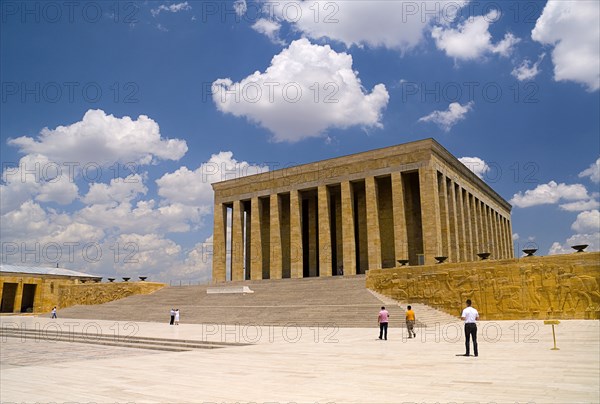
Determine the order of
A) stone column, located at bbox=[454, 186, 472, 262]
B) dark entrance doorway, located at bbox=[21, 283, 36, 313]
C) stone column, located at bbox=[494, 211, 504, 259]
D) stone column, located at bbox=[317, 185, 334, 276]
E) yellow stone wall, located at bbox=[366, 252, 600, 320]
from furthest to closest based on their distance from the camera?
1. dark entrance doorway, located at bbox=[21, 283, 36, 313]
2. stone column, located at bbox=[494, 211, 504, 259]
3. stone column, located at bbox=[454, 186, 472, 262]
4. stone column, located at bbox=[317, 185, 334, 276]
5. yellow stone wall, located at bbox=[366, 252, 600, 320]

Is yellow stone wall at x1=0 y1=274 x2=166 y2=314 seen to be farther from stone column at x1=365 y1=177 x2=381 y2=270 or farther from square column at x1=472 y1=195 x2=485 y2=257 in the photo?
square column at x1=472 y1=195 x2=485 y2=257

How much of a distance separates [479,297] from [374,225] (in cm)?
1137

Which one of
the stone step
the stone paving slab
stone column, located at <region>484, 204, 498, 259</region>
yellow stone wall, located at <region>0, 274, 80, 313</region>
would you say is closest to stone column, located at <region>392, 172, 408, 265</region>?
stone column, located at <region>484, 204, 498, 259</region>

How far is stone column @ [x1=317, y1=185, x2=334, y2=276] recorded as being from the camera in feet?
111

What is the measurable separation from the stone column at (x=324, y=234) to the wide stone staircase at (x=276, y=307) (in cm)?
433

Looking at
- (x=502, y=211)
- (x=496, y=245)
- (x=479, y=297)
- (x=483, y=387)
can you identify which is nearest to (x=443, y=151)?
(x=479, y=297)

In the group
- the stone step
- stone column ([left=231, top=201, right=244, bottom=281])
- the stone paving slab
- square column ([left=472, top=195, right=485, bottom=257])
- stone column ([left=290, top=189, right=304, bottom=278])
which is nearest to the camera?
the stone paving slab

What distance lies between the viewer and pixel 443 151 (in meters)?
32.8

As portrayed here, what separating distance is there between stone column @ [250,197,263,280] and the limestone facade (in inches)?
3.3

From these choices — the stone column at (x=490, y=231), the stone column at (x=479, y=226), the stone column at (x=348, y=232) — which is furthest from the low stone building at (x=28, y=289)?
the stone column at (x=490, y=231)

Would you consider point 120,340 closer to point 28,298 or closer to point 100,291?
point 100,291

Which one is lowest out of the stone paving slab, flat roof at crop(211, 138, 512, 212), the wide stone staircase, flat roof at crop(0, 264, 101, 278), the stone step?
the stone step

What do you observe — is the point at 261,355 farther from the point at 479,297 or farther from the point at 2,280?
the point at 2,280

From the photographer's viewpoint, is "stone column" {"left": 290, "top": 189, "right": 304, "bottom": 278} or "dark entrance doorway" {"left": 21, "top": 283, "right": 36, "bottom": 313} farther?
"dark entrance doorway" {"left": 21, "top": 283, "right": 36, "bottom": 313}
